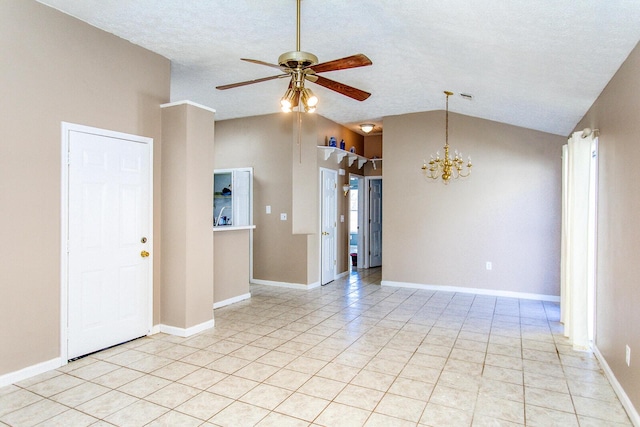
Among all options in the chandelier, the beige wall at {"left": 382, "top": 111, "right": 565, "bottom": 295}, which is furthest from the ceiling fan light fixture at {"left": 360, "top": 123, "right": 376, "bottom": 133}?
the chandelier

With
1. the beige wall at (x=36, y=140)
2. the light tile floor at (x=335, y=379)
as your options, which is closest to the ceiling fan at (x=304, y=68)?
the beige wall at (x=36, y=140)

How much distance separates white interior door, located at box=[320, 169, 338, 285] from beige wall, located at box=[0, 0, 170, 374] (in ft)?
12.6

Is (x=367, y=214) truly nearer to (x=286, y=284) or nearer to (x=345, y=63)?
(x=286, y=284)

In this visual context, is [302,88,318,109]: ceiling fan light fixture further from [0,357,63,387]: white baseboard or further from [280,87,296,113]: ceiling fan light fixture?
[0,357,63,387]: white baseboard

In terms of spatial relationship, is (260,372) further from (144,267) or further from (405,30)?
(405,30)

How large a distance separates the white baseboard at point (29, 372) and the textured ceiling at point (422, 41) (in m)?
2.85

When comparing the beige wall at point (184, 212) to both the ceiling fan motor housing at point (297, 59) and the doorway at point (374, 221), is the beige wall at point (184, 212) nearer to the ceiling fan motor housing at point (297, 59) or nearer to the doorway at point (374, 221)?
the ceiling fan motor housing at point (297, 59)

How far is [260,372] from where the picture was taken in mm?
3121

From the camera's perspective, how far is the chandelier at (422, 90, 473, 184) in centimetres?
577

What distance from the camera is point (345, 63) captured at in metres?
2.72

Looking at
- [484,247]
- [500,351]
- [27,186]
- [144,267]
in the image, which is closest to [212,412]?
[144,267]

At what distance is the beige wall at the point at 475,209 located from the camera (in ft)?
18.4

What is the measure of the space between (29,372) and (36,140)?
1.79 m

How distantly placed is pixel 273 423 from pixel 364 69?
3.48 metres
